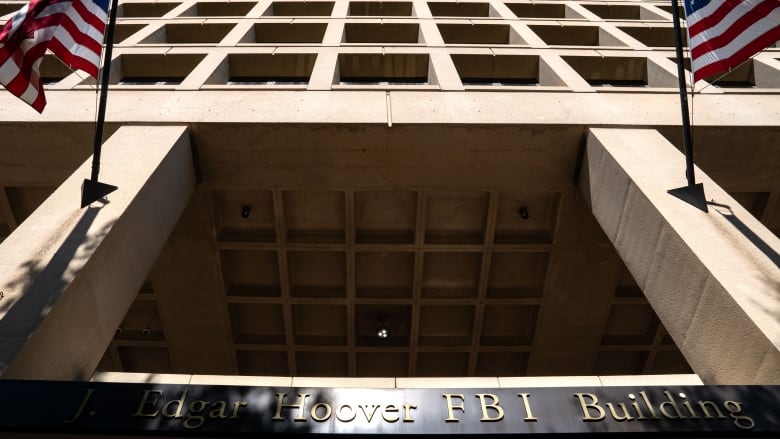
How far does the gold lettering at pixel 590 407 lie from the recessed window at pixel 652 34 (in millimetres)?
15700

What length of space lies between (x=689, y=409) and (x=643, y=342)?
1001cm

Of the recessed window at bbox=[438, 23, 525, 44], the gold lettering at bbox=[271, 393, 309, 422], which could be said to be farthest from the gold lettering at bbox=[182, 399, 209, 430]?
the recessed window at bbox=[438, 23, 525, 44]

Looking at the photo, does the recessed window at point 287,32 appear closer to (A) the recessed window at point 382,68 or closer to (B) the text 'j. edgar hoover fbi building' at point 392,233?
(B) the text 'j. edgar hoover fbi building' at point 392,233

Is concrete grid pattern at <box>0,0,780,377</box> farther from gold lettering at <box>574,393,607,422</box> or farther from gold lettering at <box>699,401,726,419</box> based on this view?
gold lettering at <box>699,401,726,419</box>

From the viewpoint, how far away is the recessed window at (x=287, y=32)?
16172 mm

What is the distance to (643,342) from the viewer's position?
13.5 metres

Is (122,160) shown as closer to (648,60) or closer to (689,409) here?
(689,409)

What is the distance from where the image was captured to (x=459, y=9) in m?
18.4

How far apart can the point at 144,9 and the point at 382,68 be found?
11.9 meters

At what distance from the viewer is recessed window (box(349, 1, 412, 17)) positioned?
18344 millimetres

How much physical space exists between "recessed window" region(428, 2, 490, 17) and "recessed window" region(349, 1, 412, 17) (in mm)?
1050

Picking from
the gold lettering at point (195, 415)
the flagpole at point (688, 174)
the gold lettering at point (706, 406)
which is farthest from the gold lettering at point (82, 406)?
the flagpole at point (688, 174)

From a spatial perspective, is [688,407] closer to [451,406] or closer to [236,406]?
[451,406]

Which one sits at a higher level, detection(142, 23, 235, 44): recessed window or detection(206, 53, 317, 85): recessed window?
detection(142, 23, 235, 44): recessed window
